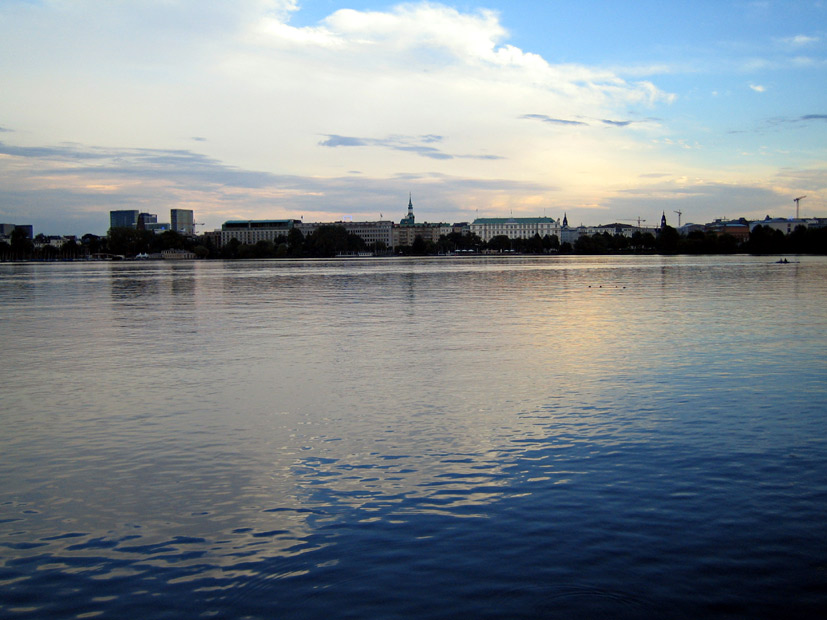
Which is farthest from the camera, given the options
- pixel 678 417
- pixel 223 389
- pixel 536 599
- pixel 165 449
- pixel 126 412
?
pixel 223 389

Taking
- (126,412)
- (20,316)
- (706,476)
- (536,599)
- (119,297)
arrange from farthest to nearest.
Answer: (119,297), (20,316), (126,412), (706,476), (536,599)

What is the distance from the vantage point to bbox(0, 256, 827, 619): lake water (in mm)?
6082

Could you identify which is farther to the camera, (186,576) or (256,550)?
(256,550)

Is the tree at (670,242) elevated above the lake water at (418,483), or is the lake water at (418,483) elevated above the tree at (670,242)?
the tree at (670,242)

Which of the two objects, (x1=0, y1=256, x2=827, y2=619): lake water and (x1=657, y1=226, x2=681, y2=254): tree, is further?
(x1=657, y1=226, x2=681, y2=254): tree

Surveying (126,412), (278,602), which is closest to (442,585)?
(278,602)

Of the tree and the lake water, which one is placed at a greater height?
the tree

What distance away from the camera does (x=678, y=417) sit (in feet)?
37.7

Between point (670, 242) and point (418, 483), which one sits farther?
point (670, 242)

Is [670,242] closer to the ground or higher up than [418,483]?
higher up

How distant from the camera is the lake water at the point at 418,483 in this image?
6.08 m

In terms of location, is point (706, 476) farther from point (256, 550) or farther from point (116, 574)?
point (116, 574)

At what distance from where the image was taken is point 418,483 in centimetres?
855

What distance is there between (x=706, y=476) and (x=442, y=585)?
13.4 ft
